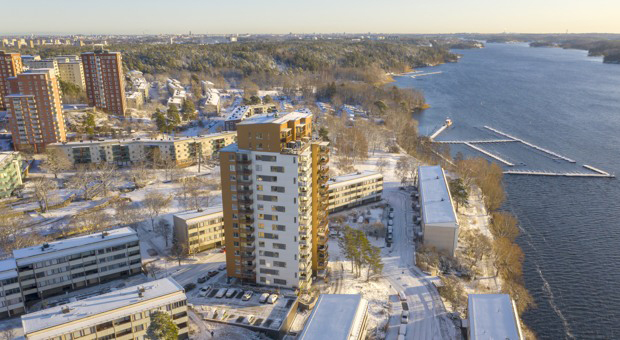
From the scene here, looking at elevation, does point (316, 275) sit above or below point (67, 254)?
below

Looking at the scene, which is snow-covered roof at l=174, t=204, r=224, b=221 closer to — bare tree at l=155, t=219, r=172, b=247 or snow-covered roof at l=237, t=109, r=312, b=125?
bare tree at l=155, t=219, r=172, b=247

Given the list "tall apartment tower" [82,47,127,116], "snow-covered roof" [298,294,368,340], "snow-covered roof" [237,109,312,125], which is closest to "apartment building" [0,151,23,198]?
"snow-covered roof" [237,109,312,125]

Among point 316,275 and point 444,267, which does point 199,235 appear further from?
point 444,267

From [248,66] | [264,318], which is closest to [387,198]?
[264,318]

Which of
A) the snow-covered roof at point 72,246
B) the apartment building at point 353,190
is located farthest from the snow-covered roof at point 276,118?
the apartment building at point 353,190

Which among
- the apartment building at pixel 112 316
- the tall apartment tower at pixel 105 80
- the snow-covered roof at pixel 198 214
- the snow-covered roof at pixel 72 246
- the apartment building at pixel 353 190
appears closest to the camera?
the apartment building at pixel 112 316

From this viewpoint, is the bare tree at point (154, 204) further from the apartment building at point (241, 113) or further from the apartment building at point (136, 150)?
the apartment building at point (241, 113)
